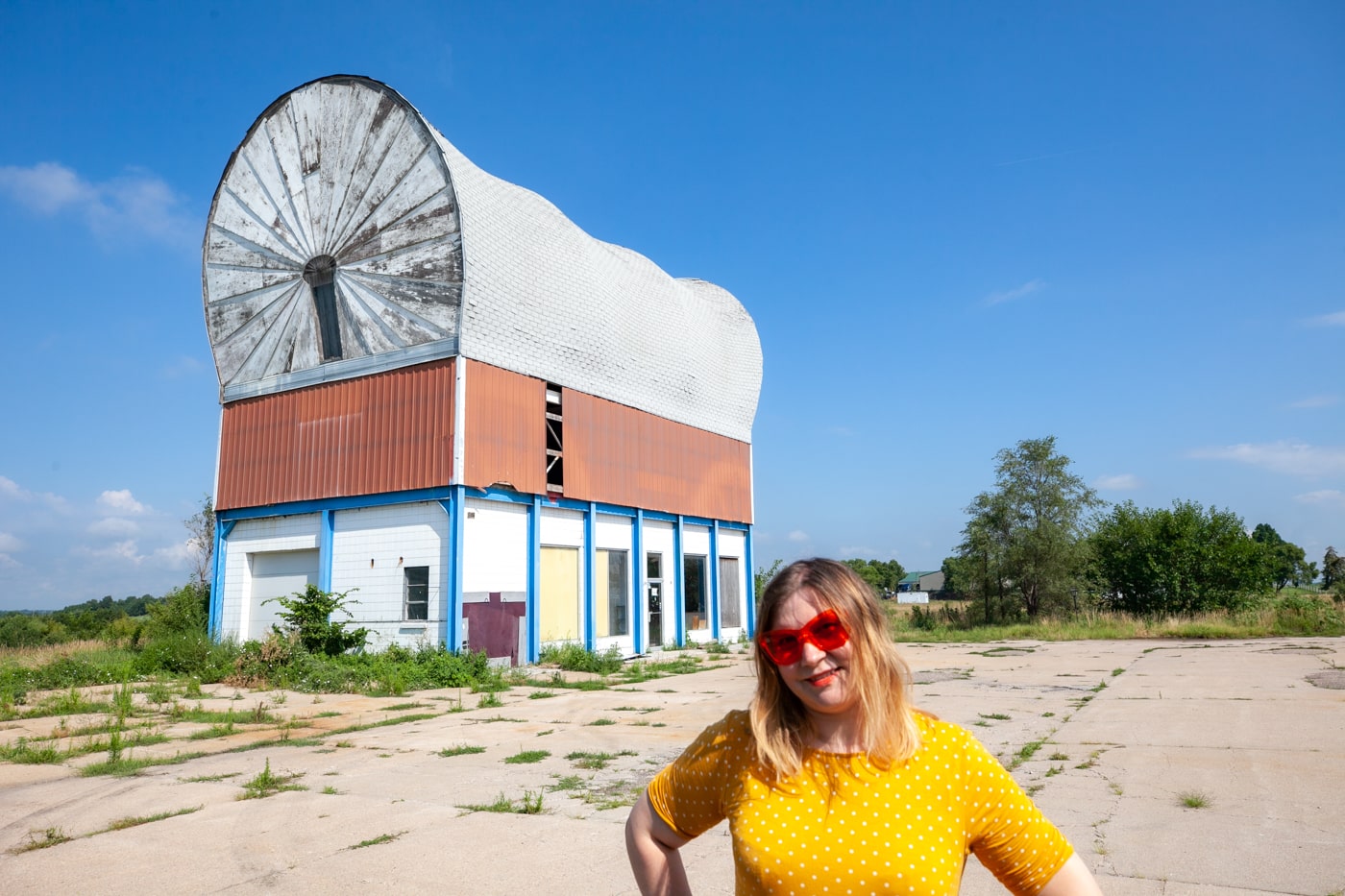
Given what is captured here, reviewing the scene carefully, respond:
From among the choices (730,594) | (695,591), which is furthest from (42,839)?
(730,594)

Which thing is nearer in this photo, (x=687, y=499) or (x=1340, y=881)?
(x=1340, y=881)

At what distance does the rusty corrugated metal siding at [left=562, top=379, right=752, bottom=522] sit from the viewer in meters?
21.9

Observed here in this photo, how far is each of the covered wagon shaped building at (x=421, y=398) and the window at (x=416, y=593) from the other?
0.17ft

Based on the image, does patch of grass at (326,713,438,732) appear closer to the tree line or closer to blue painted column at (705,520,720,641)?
blue painted column at (705,520,720,641)

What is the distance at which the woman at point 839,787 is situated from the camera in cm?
188

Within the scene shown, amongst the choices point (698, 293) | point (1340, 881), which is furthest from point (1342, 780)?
point (698, 293)

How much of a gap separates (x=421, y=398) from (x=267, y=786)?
12381 millimetres

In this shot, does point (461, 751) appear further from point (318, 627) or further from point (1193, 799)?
point (318, 627)

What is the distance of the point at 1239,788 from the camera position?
6316 mm

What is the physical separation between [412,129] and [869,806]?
20.3 meters

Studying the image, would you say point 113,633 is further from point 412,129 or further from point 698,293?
point 698,293

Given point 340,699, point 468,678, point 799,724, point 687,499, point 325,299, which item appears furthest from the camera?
point 687,499

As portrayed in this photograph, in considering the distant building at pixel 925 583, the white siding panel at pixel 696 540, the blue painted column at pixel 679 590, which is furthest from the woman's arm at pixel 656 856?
the distant building at pixel 925 583

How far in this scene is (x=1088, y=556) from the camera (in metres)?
34.7
